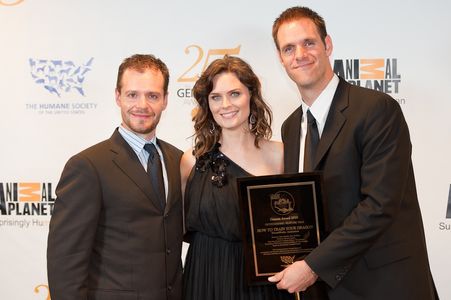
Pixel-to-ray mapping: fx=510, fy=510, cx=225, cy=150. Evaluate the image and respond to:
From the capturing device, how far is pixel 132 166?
2.35 meters

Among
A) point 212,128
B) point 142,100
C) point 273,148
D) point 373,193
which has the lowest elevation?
point 373,193

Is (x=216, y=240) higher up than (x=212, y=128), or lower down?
lower down

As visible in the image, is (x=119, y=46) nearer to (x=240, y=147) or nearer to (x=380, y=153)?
(x=240, y=147)

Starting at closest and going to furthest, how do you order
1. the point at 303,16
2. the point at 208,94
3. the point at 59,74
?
1. the point at 303,16
2. the point at 208,94
3. the point at 59,74

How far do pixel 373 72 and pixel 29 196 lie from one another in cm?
280

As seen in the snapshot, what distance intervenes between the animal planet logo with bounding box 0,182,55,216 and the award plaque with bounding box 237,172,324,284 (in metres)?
2.32

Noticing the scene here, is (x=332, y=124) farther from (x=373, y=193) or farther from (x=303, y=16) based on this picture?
(x=303, y=16)

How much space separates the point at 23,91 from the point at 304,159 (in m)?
2.65

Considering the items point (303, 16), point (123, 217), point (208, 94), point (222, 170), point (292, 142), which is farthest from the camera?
point (208, 94)

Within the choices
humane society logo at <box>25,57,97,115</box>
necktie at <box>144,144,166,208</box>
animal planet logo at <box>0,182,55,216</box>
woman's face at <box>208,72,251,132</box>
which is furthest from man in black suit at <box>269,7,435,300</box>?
animal planet logo at <box>0,182,55,216</box>

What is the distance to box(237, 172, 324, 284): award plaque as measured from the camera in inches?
85.1

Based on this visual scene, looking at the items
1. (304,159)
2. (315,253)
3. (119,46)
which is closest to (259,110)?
(304,159)

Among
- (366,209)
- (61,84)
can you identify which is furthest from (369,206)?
(61,84)

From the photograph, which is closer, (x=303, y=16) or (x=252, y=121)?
(x=303, y=16)
